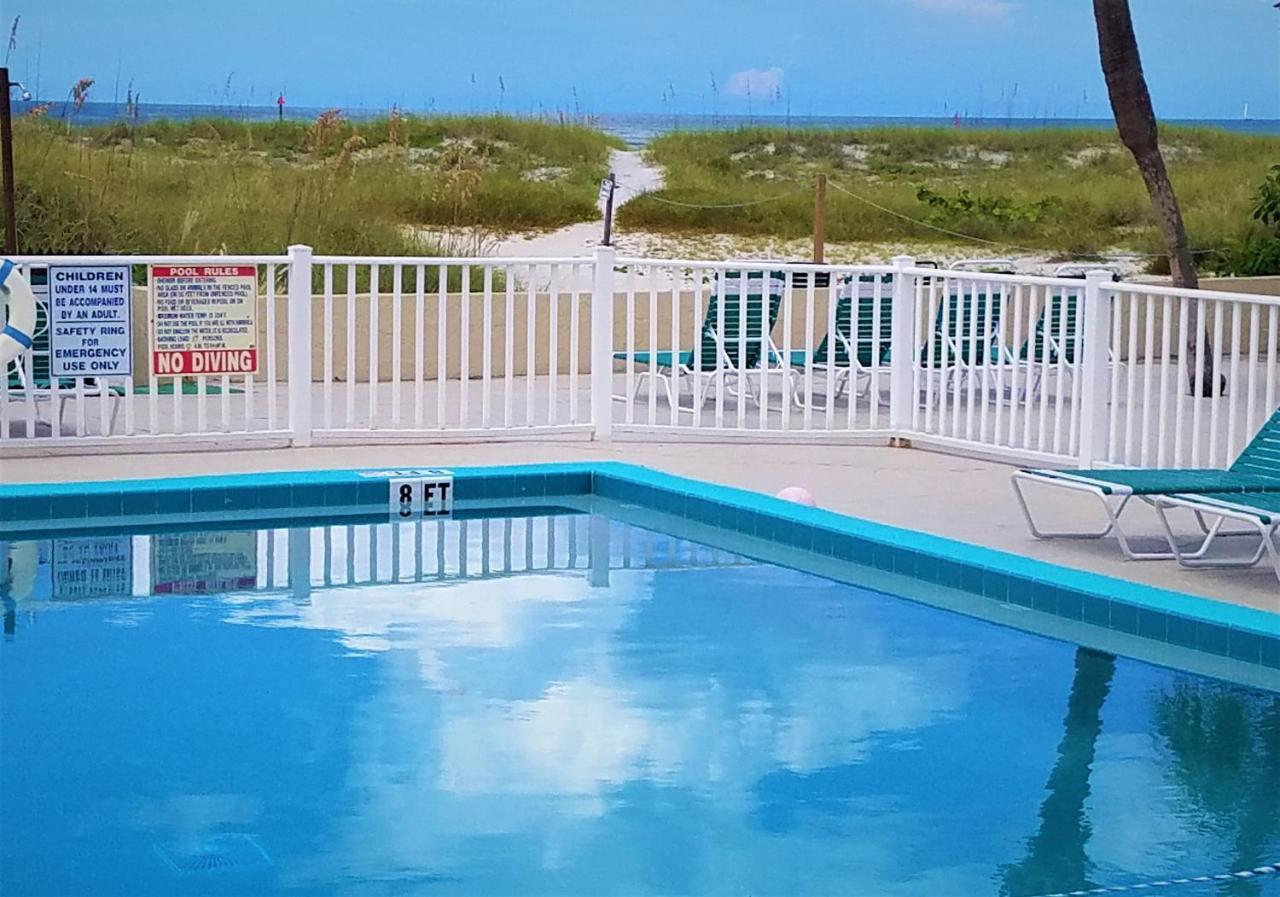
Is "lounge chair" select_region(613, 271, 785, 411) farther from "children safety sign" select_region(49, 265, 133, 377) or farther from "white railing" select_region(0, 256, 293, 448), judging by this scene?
"children safety sign" select_region(49, 265, 133, 377)

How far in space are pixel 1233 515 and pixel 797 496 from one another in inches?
85.5

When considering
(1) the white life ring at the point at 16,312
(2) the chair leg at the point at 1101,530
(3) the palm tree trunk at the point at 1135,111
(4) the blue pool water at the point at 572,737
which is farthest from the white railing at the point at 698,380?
(4) the blue pool water at the point at 572,737

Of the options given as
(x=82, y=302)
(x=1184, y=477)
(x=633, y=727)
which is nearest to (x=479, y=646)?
(x=633, y=727)

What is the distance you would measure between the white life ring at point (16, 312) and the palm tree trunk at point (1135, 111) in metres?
6.26

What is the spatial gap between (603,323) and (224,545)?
8.04ft

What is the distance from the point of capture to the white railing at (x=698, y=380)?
344 inches

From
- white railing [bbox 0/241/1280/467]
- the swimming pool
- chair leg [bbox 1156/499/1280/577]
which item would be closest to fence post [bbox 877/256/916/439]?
white railing [bbox 0/241/1280/467]

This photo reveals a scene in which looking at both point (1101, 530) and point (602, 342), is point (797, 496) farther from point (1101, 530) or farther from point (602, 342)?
point (602, 342)

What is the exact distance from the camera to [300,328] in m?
9.29

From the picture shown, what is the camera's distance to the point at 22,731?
5527 mm

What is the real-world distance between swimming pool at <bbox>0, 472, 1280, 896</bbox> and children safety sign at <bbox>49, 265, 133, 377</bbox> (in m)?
0.98

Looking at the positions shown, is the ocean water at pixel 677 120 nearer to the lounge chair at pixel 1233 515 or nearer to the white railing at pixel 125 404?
the white railing at pixel 125 404

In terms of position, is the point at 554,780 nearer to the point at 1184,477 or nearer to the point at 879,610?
the point at 879,610

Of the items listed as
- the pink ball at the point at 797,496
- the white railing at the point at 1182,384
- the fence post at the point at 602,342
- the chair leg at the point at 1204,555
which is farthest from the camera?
the fence post at the point at 602,342
